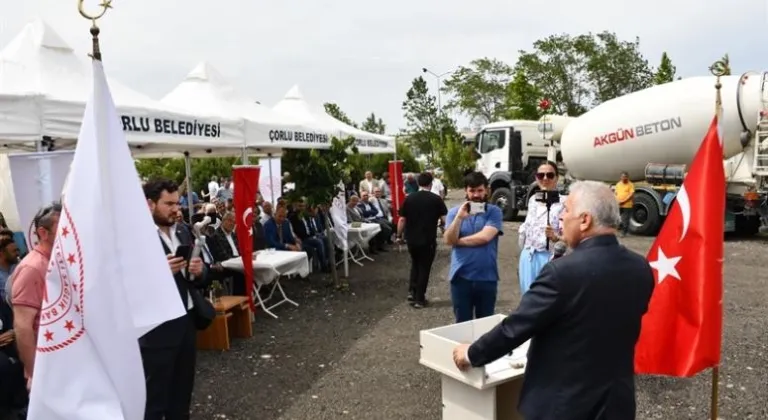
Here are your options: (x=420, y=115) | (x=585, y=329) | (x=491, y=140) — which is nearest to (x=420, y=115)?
(x=420, y=115)

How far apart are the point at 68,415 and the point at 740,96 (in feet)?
41.5

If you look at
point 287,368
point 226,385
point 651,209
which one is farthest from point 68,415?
point 651,209

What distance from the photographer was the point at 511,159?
1659cm

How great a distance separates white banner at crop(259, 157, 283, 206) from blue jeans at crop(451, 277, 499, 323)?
7.96 meters

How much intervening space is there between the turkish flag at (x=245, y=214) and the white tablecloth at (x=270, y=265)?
325mm

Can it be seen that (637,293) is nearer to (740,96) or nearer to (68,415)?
(68,415)

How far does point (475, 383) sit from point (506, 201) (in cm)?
1386

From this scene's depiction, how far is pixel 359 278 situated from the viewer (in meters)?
9.34

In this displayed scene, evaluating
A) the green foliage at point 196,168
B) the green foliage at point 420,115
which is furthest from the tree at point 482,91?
the green foliage at point 196,168

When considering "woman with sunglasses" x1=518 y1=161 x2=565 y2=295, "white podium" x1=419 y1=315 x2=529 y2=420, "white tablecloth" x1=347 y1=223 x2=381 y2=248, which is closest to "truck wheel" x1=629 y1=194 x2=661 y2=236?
"white tablecloth" x1=347 y1=223 x2=381 y2=248

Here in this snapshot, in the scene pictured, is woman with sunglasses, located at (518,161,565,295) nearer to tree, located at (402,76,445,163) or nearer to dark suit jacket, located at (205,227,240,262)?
dark suit jacket, located at (205,227,240,262)

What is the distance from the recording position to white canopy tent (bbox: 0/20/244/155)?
4035 millimetres

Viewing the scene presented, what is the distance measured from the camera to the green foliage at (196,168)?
22.2m

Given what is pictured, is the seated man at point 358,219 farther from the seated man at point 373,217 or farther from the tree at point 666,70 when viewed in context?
the tree at point 666,70
